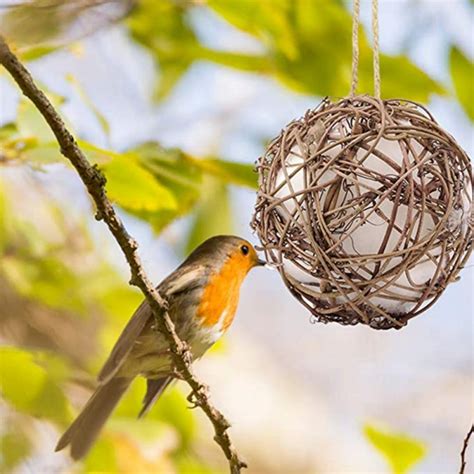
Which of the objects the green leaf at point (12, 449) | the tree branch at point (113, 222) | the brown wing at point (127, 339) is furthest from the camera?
the green leaf at point (12, 449)

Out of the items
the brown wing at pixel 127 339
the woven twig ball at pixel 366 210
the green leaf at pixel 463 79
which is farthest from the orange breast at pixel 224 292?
the green leaf at pixel 463 79

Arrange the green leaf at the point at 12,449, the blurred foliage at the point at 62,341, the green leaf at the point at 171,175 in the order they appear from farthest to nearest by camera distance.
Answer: the green leaf at the point at 12,449, the blurred foliage at the point at 62,341, the green leaf at the point at 171,175

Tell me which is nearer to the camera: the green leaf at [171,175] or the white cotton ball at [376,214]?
the white cotton ball at [376,214]

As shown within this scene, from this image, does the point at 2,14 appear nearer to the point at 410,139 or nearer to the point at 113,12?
the point at 113,12

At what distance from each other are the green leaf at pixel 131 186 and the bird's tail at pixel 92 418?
1009 mm

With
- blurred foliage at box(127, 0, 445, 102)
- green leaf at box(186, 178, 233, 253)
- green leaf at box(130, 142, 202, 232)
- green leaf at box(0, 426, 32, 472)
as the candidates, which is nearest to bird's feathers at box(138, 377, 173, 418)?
green leaf at box(130, 142, 202, 232)

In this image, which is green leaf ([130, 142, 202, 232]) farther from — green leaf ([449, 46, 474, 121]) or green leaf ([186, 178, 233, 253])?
green leaf ([186, 178, 233, 253])

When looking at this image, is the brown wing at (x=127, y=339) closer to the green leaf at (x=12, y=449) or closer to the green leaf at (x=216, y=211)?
the green leaf at (x=12, y=449)

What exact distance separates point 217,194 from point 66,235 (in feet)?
2.22

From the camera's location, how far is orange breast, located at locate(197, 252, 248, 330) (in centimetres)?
296

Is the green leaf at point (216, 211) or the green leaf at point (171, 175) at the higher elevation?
the green leaf at point (216, 211)

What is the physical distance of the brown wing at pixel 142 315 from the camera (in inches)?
111

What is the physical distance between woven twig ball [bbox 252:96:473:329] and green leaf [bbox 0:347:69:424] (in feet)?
2.80

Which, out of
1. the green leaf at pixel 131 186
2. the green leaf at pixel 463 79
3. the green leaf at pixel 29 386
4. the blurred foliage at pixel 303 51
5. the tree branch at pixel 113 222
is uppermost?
the green leaf at pixel 463 79
